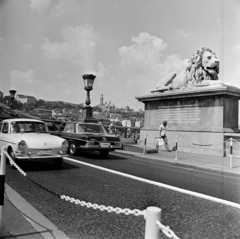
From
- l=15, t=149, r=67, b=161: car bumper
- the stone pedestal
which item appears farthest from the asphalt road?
the stone pedestal

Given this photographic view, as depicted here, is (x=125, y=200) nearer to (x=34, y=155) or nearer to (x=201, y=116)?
(x=34, y=155)

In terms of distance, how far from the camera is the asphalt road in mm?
3377

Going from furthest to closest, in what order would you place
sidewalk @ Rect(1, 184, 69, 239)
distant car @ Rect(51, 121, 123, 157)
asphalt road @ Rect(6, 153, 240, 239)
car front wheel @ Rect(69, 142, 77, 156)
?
car front wheel @ Rect(69, 142, 77, 156) < distant car @ Rect(51, 121, 123, 157) < asphalt road @ Rect(6, 153, 240, 239) < sidewalk @ Rect(1, 184, 69, 239)

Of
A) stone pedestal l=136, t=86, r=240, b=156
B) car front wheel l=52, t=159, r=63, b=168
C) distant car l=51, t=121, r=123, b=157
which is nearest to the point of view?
car front wheel l=52, t=159, r=63, b=168

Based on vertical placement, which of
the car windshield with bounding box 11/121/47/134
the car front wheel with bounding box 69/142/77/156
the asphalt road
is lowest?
the asphalt road

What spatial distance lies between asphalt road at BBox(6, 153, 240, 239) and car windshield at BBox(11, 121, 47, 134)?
1.04m

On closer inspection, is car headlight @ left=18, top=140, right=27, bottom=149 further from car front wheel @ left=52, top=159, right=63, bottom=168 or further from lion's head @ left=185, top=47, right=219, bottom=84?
lion's head @ left=185, top=47, right=219, bottom=84

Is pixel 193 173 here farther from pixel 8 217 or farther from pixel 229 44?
pixel 8 217

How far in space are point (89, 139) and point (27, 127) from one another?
8.30 ft

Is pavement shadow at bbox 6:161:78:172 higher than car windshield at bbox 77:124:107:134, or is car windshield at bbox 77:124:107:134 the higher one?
car windshield at bbox 77:124:107:134

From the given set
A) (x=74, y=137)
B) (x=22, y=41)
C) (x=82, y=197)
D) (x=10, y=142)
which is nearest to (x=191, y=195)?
(x=82, y=197)

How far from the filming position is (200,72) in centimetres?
1351

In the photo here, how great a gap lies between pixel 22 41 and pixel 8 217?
226 cm

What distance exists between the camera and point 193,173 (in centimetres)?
784
